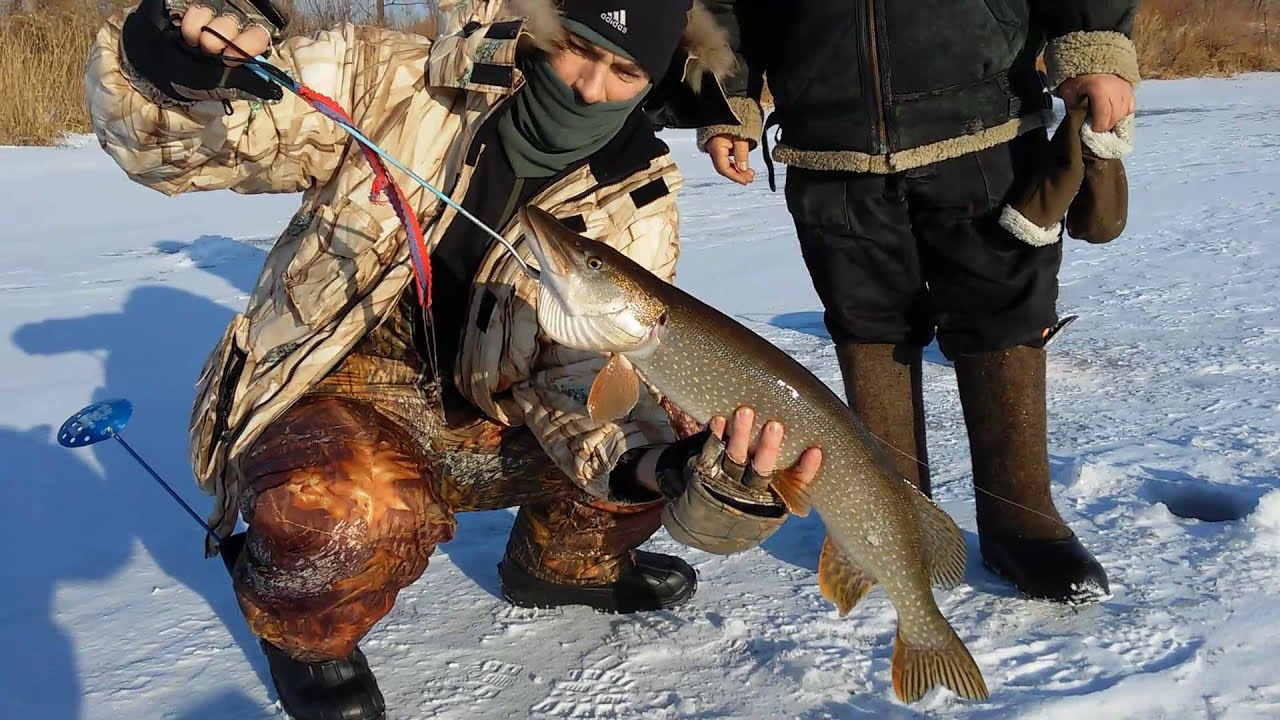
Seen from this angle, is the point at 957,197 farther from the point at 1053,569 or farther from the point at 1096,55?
the point at 1053,569

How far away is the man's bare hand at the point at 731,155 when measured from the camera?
104 inches

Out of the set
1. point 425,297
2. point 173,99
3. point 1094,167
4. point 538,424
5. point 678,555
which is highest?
point 173,99

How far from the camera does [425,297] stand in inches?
81.0

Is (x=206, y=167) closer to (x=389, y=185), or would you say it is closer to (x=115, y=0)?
(x=389, y=185)

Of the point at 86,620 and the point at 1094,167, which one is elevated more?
the point at 1094,167

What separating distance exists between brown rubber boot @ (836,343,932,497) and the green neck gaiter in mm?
871

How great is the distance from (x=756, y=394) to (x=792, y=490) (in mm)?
198

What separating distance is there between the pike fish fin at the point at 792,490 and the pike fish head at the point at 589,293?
35cm

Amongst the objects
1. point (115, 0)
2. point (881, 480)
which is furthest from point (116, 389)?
point (115, 0)

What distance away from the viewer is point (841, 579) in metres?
1.92

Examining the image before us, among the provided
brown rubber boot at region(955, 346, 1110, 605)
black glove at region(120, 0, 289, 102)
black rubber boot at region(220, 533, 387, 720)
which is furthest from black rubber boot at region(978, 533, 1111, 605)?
black glove at region(120, 0, 289, 102)

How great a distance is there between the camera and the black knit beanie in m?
1.91

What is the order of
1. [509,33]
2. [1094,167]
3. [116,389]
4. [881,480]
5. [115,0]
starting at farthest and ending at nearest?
1. [115,0]
2. [116,389]
3. [1094,167]
4. [509,33]
5. [881,480]

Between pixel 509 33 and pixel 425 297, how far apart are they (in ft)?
1.87
